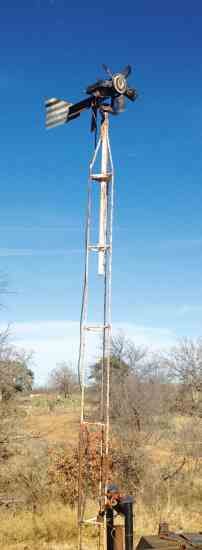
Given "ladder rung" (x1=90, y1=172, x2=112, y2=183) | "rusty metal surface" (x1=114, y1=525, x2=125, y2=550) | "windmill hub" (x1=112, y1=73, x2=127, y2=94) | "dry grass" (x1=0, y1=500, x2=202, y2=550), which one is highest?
"windmill hub" (x1=112, y1=73, x2=127, y2=94)

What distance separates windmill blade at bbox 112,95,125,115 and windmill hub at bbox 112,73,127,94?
114 millimetres

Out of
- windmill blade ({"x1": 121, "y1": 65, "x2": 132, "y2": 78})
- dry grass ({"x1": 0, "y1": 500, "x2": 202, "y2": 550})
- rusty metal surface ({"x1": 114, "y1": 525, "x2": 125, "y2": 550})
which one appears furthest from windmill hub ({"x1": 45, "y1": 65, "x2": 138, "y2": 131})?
dry grass ({"x1": 0, "y1": 500, "x2": 202, "y2": 550})

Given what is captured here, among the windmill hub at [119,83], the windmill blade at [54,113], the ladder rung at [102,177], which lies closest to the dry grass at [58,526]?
the ladder rung at [102,177]

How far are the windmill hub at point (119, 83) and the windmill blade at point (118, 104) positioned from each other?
0.11 metres

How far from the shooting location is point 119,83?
7195 millimetres

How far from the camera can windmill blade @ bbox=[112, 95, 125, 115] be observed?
7340 millimetres

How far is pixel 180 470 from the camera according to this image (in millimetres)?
15672

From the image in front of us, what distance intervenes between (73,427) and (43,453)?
1015 cm

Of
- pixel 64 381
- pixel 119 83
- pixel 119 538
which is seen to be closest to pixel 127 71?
pixel 119 83

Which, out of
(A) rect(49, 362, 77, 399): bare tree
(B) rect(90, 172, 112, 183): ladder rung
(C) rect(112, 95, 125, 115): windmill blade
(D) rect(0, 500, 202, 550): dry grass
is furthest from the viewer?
(A) rect(49, 362, 77, 399): bare tree

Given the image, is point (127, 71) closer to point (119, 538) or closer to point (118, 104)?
point (118, 104)

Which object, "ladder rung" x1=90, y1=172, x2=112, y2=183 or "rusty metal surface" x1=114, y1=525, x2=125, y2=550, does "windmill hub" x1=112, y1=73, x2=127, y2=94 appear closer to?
"ladder rung" x1=90, y1=172, x2=112, y2=183

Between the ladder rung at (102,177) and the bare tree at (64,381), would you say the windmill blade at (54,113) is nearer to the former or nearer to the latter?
the ladder rung at (102,177)

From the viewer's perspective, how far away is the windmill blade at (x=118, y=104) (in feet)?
24.1
